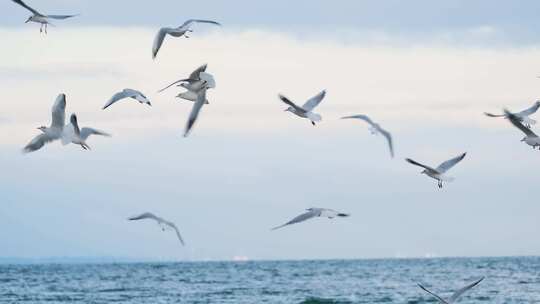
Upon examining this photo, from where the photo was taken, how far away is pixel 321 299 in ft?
151

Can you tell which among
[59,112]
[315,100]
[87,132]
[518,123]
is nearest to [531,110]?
[518,123]

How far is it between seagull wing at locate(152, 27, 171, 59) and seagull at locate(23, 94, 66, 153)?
1662 millimetres

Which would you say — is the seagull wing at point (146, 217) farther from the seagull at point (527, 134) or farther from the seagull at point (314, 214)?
the seagull at point (527, 134)

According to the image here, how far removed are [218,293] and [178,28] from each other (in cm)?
3295

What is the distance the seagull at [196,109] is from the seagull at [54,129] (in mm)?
2041

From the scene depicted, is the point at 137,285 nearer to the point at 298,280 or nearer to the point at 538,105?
the point at 298,280

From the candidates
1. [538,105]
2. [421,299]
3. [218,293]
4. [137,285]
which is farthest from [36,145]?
[137,285]

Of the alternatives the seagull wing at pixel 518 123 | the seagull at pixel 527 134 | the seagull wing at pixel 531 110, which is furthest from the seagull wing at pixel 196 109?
the seagull wing at pixel 531 110

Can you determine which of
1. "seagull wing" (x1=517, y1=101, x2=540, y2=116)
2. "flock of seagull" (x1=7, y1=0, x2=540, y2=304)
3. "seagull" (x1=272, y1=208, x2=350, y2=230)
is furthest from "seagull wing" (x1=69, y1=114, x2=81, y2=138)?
"seagull wing" (x1=517, y1=101, x2=540, y2=116)

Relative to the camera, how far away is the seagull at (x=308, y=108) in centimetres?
1874

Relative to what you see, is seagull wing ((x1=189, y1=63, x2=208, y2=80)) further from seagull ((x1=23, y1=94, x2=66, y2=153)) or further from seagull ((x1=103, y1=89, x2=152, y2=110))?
seagull ((x1=23, y1=94, x2=66, y2=153))

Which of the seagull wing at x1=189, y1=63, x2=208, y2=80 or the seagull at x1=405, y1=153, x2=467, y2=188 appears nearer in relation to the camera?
the seagull wing at x1=189, y1=63, x2=208, y2=80

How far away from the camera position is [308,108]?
21312 millimetres

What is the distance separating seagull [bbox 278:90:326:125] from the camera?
61.5ft
